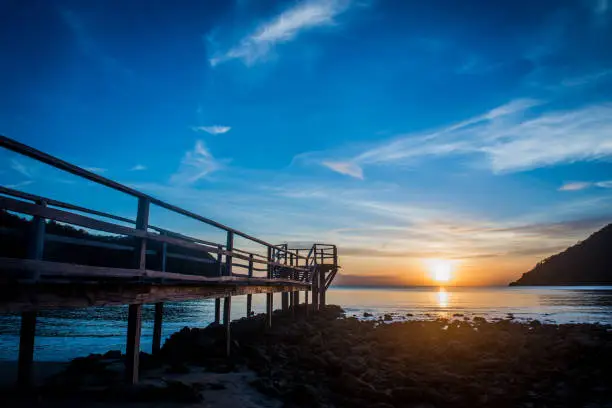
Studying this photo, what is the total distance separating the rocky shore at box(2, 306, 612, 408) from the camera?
8156 millimetres

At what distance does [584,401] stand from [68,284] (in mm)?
11194

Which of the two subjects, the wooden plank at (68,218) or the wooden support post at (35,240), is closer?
the wooden plank at (68,218)

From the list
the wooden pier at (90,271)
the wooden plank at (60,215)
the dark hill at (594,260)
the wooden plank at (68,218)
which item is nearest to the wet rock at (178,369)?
the wooden pier at (90,271)

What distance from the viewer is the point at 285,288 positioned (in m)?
21.6

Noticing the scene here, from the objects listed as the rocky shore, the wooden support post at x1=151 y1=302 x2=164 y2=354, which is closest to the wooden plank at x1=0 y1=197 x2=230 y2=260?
the rocky shore

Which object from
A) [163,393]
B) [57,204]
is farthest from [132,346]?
[57,204]

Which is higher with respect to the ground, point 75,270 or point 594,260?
point 594,260

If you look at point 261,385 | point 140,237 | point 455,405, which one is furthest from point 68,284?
point 455,405

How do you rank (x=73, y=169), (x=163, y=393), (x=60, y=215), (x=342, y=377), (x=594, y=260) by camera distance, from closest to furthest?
1. (x=60, y=215)
2. (x=73, y=169)
3. (x=163, y=393)
4. (x=342, y=377)
5. (x=594, y=260)

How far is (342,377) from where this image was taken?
10.5m

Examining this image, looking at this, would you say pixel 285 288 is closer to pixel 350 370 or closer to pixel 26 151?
pixel 350 370

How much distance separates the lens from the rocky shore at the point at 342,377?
816 centimetres

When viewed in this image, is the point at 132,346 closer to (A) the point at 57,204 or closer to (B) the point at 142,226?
(B) the point at 142,226

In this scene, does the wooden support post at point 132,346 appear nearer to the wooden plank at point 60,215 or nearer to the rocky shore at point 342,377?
the rocky shore at point 342,377
